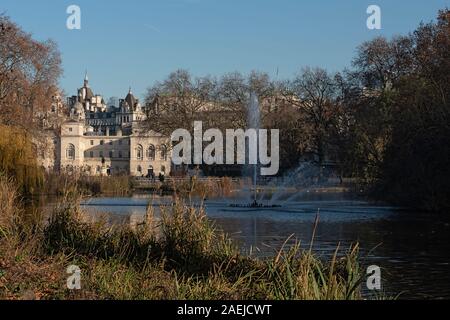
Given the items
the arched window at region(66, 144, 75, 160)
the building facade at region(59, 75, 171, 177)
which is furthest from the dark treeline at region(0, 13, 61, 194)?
the arched window at region(66, 144, 75, 160)

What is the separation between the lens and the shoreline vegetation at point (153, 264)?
26.0ft

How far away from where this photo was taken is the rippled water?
41.1 feet

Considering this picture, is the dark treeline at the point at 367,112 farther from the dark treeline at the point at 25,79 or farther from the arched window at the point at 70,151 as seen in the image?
the arched window at the point at 70,151

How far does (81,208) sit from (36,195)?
2315cm

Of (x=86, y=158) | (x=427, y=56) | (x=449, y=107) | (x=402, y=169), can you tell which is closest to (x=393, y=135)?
(x=402, y=169)

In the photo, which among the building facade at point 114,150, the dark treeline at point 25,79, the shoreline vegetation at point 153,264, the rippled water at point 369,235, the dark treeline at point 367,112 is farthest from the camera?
the building facade at point 114,150

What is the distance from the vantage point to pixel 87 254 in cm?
1157

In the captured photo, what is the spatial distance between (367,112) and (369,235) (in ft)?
76.7

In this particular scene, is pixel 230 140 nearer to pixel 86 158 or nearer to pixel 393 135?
pixel 393 135

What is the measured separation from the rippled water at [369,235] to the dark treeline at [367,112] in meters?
1.85

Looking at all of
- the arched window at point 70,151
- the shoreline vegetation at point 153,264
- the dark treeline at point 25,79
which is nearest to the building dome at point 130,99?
the arched window at point 70,151

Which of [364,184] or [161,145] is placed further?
[161,145]

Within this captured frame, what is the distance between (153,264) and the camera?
1094 centimetres

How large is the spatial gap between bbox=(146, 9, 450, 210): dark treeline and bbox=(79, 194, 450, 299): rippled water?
1.85 metres
